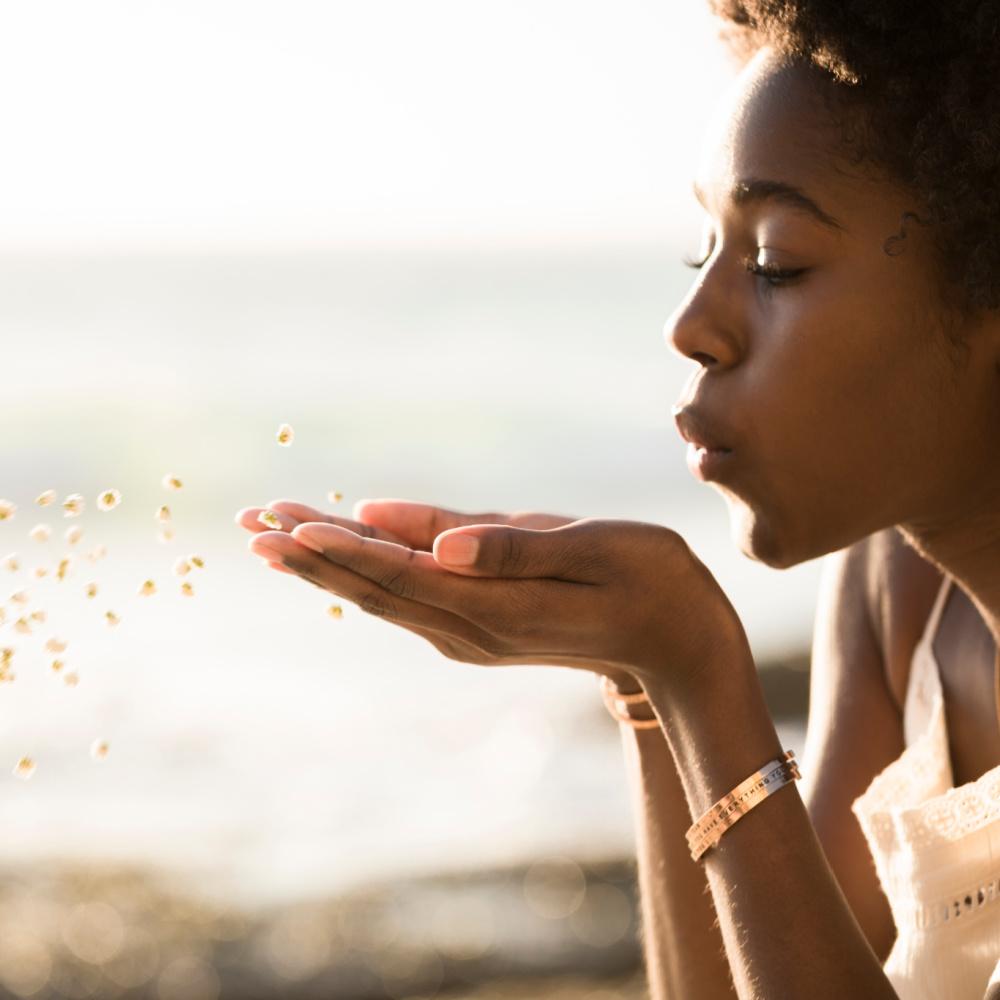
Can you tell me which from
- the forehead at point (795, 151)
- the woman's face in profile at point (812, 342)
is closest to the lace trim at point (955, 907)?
the woman's face in profile at point (812, 342)

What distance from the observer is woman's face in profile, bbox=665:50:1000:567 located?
2279mm

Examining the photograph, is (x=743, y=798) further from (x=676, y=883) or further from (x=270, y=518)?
(x=270, y=518)

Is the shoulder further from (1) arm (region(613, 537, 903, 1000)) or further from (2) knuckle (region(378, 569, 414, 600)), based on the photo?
(2) knuckle (region(378, 569, 414, 600))

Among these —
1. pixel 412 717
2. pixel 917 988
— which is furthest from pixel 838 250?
pixel 412 717

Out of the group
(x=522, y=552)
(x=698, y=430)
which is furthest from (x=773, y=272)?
(x=522, y=552)

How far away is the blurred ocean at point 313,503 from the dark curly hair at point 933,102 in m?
1.70

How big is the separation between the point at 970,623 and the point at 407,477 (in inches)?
621

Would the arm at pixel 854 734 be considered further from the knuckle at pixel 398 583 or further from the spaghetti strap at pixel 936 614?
the knuckle at pixel 398 583

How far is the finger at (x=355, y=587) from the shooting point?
199 cm

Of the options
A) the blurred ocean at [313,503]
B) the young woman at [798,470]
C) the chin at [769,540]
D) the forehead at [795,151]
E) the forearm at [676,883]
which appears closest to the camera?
the young woman at [798,470]

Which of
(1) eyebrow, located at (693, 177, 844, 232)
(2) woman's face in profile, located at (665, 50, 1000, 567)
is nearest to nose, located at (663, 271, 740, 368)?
(2) woman's face in profile, located at (665, 50, 1000, 567)

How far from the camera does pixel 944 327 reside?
2338mm

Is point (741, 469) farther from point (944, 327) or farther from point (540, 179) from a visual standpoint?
point (540, 179)

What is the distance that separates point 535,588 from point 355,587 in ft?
0.90
